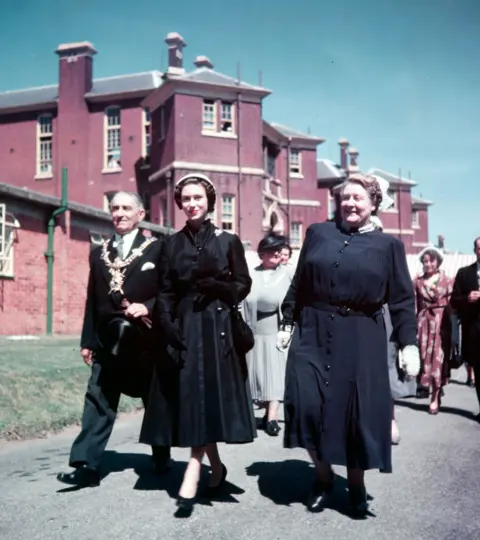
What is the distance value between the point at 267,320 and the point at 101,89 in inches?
1327

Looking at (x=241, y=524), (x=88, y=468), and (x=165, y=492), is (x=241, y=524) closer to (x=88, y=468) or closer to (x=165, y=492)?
(x=165, y=492)

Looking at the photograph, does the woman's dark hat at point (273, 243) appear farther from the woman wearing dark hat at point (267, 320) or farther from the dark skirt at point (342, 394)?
the dark skirt at point (342, 394)

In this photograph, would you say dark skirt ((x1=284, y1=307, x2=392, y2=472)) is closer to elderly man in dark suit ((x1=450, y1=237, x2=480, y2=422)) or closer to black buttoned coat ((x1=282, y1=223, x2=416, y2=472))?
black buttoned coat ((x1=282, y1=223, x2=416, y2=472))

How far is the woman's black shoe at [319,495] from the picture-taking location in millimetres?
4516

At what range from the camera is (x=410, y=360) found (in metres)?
4.48

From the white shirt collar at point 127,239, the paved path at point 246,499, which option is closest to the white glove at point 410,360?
the paved path at point 246,499

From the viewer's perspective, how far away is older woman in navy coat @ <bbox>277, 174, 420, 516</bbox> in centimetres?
440

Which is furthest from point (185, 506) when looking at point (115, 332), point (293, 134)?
point (293, 134)

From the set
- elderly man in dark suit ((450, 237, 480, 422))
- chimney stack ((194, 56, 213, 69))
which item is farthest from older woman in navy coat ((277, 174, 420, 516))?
chimney stack ((194, 56, 213, 69))

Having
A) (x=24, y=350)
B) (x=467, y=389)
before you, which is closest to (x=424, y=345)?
(x=467, y=389)

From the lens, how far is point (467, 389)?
12703 millimetres

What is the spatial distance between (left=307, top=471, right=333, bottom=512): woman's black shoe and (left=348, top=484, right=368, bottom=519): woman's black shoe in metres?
0.17

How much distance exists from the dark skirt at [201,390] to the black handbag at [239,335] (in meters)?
0.04

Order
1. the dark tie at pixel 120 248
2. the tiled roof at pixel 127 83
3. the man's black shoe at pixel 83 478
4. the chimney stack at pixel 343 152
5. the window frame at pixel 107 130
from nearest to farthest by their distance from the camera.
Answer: the man's black shoe at pixel 83 478
the dark tie at pixel 120 248
the window frame at pixel 107 130
the tiled roof at pixel 127 83
the chimney stack at pixel 343 152
